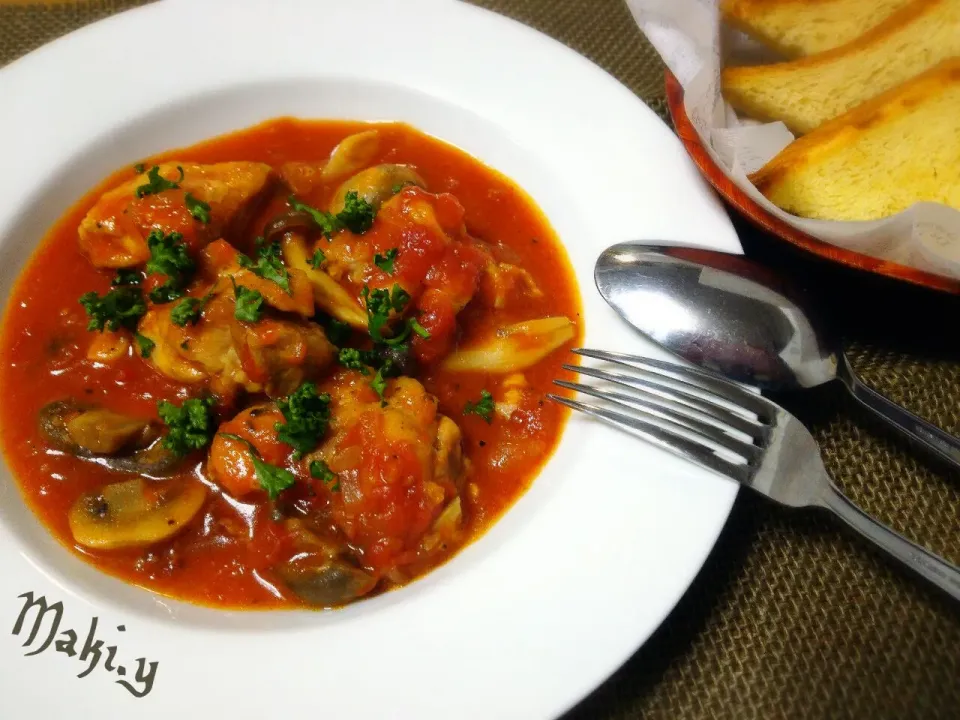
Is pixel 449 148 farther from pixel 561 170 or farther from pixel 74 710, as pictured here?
pixel 74 710

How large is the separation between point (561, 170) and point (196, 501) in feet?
6.51

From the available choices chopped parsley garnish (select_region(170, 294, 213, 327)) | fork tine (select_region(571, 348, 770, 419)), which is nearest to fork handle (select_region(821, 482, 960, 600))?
fork tine (select_region(571, 348, 770, 419))

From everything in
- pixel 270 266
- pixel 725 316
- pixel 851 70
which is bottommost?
pixel 725 316

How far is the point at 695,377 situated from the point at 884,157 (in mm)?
1172

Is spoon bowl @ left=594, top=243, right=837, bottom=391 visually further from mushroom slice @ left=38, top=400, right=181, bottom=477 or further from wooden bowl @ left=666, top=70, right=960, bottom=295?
mushroom slice @ left=38, top=400, right=181, bottom=477

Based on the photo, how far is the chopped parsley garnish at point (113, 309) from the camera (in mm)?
2881

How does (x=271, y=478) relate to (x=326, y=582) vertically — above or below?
above

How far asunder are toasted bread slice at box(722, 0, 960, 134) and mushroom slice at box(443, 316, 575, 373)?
1.27 m

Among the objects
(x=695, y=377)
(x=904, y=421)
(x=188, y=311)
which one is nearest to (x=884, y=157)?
(x=904, y=421)

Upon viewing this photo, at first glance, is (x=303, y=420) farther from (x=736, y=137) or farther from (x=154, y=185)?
(x=736, y=137)

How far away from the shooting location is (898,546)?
234 cm

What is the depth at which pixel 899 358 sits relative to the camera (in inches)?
117

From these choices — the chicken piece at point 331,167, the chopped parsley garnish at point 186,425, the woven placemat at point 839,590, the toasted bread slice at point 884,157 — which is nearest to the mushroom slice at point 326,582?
the chopped parsley garnish at point 186,425

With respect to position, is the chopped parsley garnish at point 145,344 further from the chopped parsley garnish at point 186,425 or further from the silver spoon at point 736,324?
the silver spoon at point 736,324
